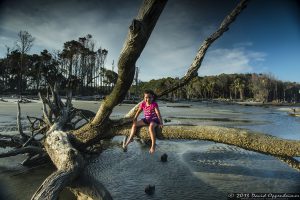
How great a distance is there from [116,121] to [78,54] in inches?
3127

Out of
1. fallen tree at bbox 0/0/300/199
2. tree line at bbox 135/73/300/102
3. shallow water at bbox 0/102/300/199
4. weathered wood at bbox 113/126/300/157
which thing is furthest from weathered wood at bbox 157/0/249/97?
tree line at bbox 135/73/300/102

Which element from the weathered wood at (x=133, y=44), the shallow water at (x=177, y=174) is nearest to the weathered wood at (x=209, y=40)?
the weathered wood at (x=133, y=44)

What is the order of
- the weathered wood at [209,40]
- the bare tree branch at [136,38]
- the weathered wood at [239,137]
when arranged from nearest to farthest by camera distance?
Result: the bare tree branch at [136,38], the weathered wood at [239,137], the weathered wood at [209,40]

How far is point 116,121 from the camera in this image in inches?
234

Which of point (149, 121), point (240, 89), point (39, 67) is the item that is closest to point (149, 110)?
point (149, 121)

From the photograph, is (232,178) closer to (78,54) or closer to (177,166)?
(177,166)

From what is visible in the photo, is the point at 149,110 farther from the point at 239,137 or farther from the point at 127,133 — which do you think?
the point at 239,137

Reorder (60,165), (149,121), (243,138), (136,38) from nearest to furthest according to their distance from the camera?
(136,38), (243,138), (60,165), (149,121)

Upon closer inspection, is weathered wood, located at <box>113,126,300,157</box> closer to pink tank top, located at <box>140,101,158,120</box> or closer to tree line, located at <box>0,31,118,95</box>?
pink tank top, located at <box>140,101,158,120</box>

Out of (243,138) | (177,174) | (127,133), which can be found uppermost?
(243,138)

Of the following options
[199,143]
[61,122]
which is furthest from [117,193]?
[199,143]

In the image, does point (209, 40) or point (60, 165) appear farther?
point (60, 165)

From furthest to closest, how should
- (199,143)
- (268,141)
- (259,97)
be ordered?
(259,97), (199,143), (268,141)

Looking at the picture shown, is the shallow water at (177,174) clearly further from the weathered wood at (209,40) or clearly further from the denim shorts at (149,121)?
the weathered wood at (209,40)
